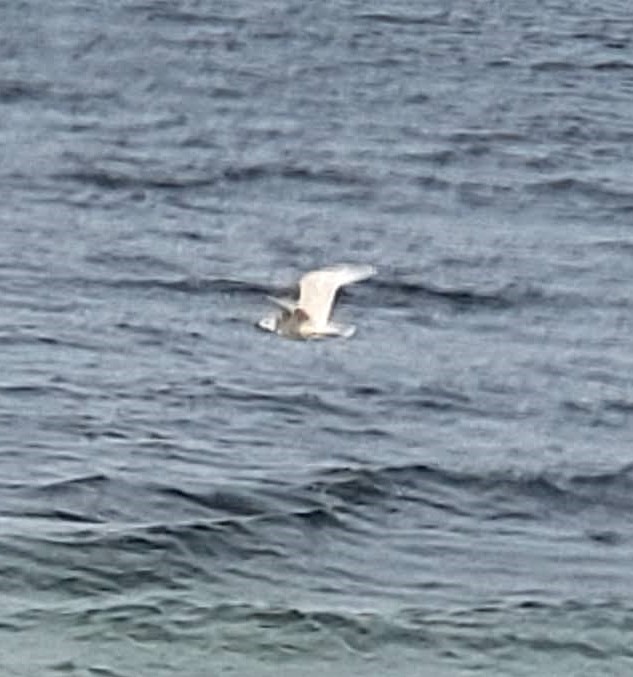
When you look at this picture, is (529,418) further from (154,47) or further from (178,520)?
(154,47)

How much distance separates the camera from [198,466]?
66.3ft

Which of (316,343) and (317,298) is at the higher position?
(317,298)

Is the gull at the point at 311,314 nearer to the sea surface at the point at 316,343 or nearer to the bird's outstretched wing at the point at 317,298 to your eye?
the bird's outstretched wing at the point at 317,298

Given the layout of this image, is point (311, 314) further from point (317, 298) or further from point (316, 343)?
point (316, 343)

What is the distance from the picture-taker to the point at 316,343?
23.3 m

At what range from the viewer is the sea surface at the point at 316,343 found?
17.8 m

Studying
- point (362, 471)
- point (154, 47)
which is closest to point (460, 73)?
point (154, 47)

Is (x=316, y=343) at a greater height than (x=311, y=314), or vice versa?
(x=311, y=314)

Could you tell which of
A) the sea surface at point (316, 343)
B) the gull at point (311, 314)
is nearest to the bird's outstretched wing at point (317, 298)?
the gull at point (311, 314)

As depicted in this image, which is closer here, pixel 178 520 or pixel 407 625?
pixel 407 625


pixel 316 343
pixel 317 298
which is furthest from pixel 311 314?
pixel 316 343

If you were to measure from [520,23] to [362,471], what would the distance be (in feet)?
44.1

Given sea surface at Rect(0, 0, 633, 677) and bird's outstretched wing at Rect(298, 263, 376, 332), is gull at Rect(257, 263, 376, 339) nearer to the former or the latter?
bird's outstretched wing at Rect(298, 263, 376, 332)

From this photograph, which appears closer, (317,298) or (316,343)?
(317,298)
